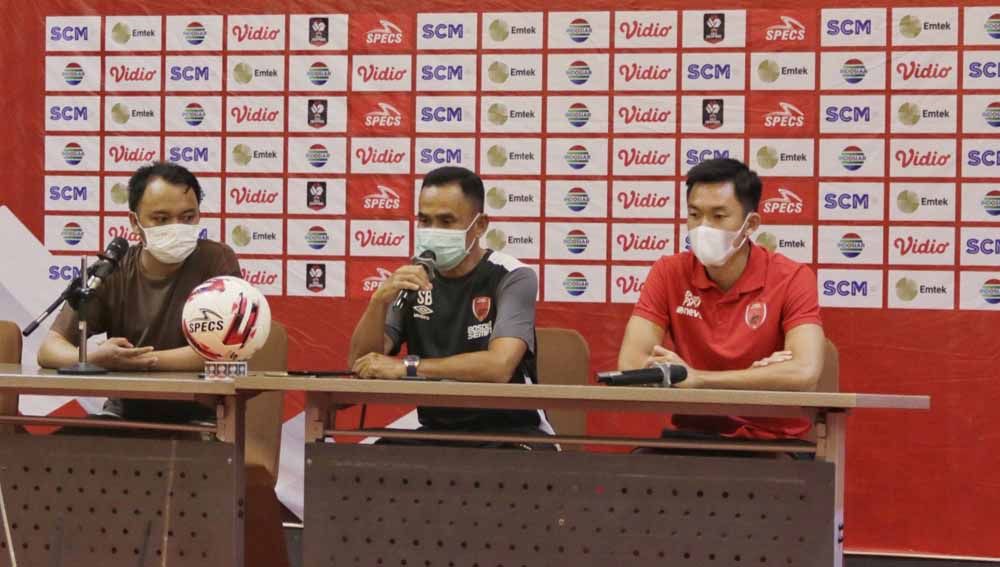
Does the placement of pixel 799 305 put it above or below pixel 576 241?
below

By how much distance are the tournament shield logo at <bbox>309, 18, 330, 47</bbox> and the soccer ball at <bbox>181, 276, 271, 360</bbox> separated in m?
2.01

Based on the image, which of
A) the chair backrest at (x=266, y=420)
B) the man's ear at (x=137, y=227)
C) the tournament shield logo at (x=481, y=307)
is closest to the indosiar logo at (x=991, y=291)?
the tournament shield logo at (x=481, y=307)

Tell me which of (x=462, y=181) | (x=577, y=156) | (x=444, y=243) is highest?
(x=577, y=156)

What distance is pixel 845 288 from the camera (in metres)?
4.23

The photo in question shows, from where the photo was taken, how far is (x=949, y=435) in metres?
4.20

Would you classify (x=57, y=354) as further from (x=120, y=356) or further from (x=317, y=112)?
(x=317, y=112)

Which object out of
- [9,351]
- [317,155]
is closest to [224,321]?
[9,351]

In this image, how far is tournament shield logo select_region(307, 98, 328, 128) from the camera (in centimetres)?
452

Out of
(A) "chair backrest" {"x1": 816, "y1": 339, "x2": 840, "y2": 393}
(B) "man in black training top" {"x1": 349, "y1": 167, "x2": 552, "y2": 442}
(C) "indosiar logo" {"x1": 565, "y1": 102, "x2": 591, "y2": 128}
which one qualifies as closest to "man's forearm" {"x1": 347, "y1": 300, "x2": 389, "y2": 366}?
(B) "man in black training top" {"x1": 349, "y1": 167, "x2": 552, "y2": 442}

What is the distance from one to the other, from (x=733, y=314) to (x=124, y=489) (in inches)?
A: 61.7

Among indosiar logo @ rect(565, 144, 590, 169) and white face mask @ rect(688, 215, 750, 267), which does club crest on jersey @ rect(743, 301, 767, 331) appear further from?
indosiar logo @ rect(565, 144, 590, 169)

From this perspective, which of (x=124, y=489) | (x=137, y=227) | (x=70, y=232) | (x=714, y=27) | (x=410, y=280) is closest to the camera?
(x=124, y=489)

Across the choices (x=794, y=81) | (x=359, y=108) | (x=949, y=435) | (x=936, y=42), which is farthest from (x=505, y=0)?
(x=949, y=435)

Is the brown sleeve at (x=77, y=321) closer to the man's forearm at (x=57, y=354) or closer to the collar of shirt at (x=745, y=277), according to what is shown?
the man's forearm at (x=57, y=354)
